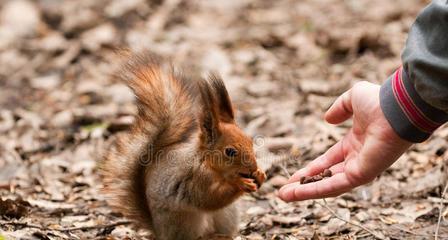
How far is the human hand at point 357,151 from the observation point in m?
1.87

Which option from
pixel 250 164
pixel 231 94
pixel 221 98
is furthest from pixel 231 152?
pixel 231 94

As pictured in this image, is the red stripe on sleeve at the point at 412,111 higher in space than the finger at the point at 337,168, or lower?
higher

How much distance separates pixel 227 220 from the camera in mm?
2494

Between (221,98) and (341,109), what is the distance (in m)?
0.44

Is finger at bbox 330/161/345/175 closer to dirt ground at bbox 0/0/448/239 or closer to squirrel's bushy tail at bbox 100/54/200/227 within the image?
dirt ground at bbox 0/0/448/239

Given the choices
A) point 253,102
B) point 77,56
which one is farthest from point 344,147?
point 77,56

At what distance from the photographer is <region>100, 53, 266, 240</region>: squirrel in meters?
2.33

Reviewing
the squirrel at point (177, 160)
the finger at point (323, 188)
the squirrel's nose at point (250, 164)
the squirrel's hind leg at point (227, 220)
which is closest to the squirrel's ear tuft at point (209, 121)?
the squirrel at point (177, 160)

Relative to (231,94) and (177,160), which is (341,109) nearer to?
(177,160)

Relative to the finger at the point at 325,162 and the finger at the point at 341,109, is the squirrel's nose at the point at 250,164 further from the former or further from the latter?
the finger at the point at 341,109

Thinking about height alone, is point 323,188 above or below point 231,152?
below

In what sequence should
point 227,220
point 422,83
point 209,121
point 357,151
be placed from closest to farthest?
point 422,83, point 357,151, point 209,121, point 227,220

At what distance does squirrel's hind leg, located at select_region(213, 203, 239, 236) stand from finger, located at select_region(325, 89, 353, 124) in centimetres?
57

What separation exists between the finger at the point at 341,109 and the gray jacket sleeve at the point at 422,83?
0.22 metres
